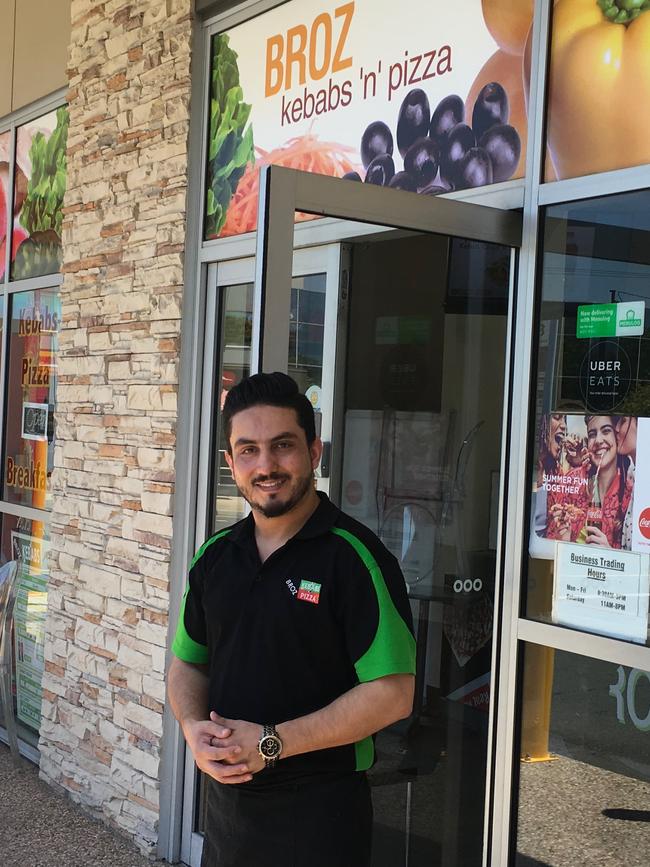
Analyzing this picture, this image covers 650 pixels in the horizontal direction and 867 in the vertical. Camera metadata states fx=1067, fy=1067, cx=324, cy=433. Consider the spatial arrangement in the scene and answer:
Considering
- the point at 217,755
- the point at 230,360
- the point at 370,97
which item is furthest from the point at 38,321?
the point at 217,755

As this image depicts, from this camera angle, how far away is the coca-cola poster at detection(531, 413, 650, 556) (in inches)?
116

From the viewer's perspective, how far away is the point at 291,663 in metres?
2.20

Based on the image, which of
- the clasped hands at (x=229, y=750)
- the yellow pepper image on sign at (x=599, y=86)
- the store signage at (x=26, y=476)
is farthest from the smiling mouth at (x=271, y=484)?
the store signage at (x=26, y=476)

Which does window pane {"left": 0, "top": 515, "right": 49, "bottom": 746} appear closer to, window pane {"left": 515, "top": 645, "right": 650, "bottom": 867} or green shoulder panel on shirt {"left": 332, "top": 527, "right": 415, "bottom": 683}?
window pane {"left": 515, "top": 645, "right": 650, "bottom": 867}

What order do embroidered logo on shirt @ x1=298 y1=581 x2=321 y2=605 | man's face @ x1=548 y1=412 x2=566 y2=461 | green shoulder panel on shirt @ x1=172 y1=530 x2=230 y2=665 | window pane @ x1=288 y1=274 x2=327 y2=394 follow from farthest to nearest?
1. window pane @ x1=288 y1=274 x2=327 y2=394
2. man's face @ x1=548 y1=412 x2=566 y2=461
3. green shoulder panel on shirt @ x1=172 y1=530 x2=230 y2=665
4. embroidered logo on shirt @ x1=298 y1=581 x2=321 y2=605

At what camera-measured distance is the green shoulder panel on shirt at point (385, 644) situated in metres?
2.14

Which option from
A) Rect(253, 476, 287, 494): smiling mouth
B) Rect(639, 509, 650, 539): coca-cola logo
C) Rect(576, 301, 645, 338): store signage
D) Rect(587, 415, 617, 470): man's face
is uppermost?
Rect(576, 301, 645, 338): store signage

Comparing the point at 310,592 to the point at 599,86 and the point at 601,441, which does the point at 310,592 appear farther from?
the point at 599,86

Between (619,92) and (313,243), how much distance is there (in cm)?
111

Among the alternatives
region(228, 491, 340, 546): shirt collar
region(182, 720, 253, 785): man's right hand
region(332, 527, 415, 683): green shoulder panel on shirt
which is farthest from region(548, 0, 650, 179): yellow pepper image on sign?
region(182, 720, 253, 785): man's right hand

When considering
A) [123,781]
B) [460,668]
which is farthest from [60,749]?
[460,668]

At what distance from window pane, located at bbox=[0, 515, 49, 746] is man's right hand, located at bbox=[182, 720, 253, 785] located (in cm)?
418

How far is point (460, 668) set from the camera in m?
3.62

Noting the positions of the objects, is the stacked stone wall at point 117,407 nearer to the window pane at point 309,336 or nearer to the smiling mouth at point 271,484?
the window pane at point 309,336
